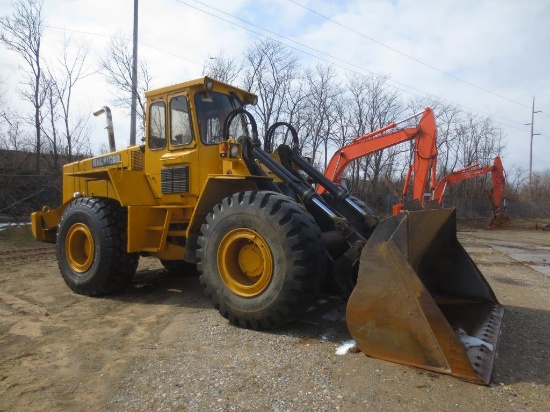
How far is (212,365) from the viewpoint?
346 cm

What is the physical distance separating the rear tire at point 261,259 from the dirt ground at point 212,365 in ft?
0.92

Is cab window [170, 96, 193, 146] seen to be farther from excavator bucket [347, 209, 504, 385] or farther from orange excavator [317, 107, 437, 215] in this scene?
orange excavator [317, 107, 437, 215]

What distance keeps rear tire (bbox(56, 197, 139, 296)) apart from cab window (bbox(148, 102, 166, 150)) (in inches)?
43.1

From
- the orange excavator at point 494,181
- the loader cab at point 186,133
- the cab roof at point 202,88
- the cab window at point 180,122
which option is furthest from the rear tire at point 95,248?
the orange excavator at point 494,181

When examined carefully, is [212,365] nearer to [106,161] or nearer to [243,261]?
[243,261]

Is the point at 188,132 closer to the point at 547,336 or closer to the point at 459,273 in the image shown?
the point at 459,273

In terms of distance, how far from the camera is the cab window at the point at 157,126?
19.1 ft

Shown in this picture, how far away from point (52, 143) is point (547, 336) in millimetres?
Answer: 19718

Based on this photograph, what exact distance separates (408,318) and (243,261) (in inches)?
73.6

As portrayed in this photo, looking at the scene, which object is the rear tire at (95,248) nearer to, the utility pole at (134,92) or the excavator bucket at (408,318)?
the excavator bucket at (408,318)

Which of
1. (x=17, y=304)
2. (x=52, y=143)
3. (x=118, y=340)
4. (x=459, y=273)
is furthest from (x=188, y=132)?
(x=52, y=143)

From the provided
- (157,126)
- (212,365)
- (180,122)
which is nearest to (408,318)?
(212,365)

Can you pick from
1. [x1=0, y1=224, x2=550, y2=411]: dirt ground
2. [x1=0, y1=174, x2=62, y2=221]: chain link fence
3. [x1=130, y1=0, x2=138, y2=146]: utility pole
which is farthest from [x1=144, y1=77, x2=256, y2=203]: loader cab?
[x1=0, y1=174, x2=62, y2=221]: chain link fence

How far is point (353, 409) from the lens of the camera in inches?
109
